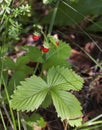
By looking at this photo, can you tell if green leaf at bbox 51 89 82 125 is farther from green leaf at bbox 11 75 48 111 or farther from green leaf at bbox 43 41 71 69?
green leaf at bbox 43 41 71 69

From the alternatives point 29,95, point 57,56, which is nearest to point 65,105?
point 29,95

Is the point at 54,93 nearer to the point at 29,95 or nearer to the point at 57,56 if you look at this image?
the point at 29,95

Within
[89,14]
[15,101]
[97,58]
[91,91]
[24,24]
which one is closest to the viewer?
[15,101]

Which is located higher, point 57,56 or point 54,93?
point 57,56

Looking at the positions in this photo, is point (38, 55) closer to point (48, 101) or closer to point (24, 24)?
point (48, 101)

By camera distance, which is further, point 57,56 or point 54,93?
point 57,56

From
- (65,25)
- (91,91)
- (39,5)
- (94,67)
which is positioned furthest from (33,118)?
(39,5)
